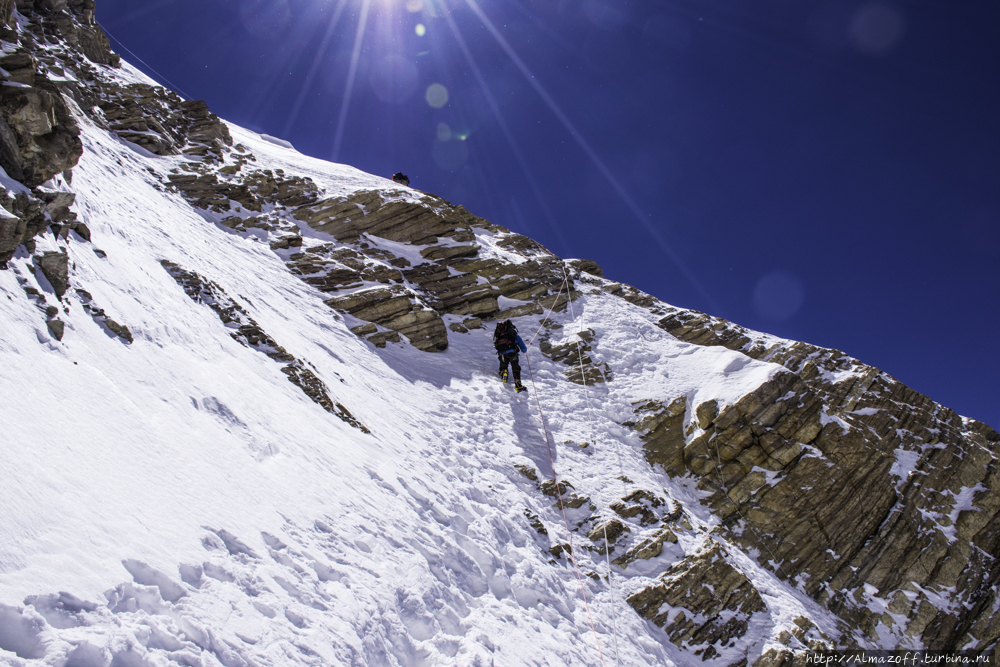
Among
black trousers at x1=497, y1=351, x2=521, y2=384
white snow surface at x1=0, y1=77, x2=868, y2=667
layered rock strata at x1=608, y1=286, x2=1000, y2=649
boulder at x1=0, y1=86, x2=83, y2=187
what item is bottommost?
white snow surface at x1=0, y1=77, x2=868, y2=667

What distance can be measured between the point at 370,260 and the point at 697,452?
52.3 feet

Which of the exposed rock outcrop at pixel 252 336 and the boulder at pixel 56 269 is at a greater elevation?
the exposed rock outcrop at pixel 252 336

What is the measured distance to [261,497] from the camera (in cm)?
640

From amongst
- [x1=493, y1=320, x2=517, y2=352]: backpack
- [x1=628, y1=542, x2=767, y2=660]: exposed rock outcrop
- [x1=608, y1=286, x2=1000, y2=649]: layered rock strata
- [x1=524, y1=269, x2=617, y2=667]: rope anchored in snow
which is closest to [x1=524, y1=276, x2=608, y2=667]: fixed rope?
[x1=524, y1=269, x2=617, y2=667]: rope anchored in snow

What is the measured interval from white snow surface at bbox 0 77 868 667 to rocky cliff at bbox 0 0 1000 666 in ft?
0.34

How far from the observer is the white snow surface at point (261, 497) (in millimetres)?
4129

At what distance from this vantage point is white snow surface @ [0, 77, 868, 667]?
163 inches

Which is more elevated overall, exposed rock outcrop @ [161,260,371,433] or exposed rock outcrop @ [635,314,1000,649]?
exposed rock outcrop @ [635,314,1000,649]

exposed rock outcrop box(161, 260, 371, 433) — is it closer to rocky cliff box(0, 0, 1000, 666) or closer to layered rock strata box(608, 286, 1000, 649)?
rocky cliff box(0, 0, 1000, 666)

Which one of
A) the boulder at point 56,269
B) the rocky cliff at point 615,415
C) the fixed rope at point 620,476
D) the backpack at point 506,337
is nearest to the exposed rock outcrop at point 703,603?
the rocky cliff at point 615,415

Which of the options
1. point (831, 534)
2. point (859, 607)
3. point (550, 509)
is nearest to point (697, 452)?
point (831, 534)

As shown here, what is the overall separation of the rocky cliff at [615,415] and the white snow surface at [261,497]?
0.34 feet

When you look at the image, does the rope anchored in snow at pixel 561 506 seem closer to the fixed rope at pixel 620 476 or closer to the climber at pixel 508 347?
the fixed rope at pixel 620 476

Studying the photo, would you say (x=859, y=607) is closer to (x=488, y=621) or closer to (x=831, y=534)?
(x=831, y=534)
